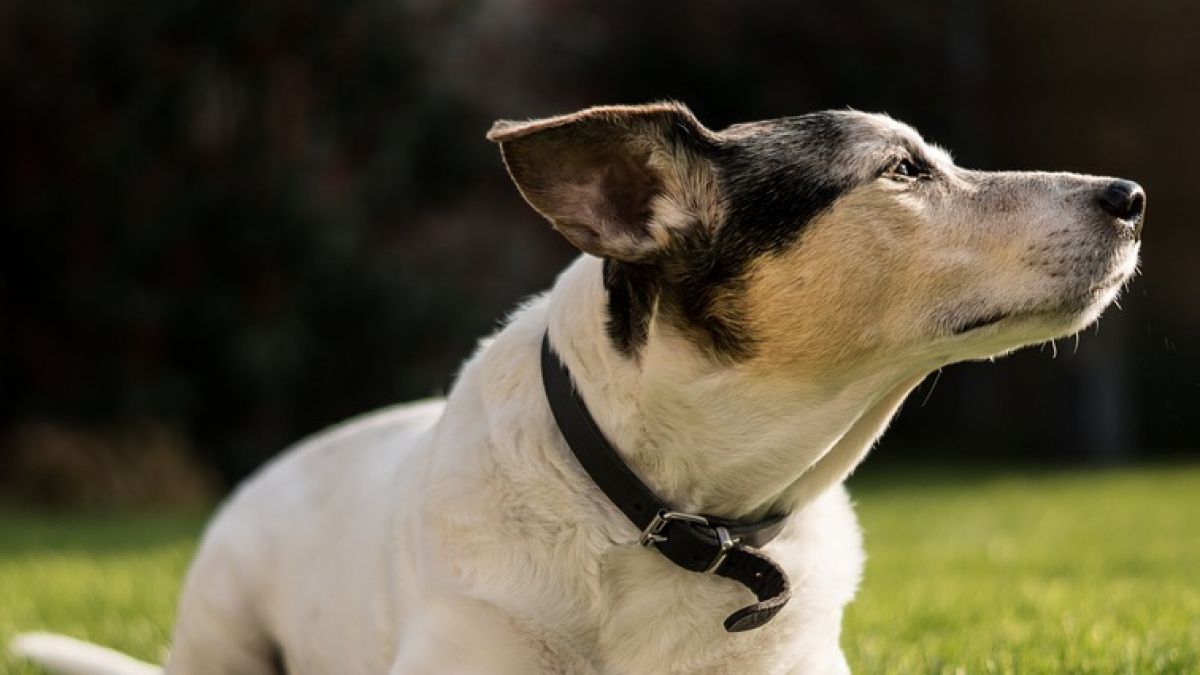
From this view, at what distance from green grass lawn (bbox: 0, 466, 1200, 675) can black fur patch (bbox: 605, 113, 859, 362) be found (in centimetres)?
144

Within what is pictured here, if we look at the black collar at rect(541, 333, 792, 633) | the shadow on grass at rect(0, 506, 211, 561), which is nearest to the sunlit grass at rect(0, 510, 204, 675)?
the shadow on grass at rect(0, 506, 211, 561)

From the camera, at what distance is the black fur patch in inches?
140

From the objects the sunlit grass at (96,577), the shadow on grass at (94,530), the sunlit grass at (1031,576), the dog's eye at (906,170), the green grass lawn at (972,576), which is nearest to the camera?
the dog's eye at (906,170)

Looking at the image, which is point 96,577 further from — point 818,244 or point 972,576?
point 818,244

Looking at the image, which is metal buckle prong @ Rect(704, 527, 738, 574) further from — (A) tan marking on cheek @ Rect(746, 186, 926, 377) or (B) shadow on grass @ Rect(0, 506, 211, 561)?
(B) shadow on grass @ Rect(0, 506, 211, 561)

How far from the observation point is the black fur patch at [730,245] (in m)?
3.56

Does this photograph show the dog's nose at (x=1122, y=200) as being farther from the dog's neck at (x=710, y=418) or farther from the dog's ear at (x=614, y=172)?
the dog's ear at (x=614, y=172)

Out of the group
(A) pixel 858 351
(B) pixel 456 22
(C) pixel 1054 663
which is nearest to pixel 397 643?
(A) pixel 858 351

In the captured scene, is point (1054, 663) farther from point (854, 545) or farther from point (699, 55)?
point (699, 55)

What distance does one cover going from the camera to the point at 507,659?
351 centimetres

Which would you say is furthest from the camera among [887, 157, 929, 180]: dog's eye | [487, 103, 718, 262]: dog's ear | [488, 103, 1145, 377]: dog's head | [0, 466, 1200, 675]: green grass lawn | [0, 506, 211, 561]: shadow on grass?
[0, 506, 211, 561]: shadow on grass

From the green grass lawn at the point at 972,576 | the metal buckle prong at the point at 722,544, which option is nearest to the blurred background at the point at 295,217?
the green grass lawn at the point at 972,576

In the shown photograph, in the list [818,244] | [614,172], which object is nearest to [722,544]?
[818,244]

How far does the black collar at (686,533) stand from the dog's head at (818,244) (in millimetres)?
259
